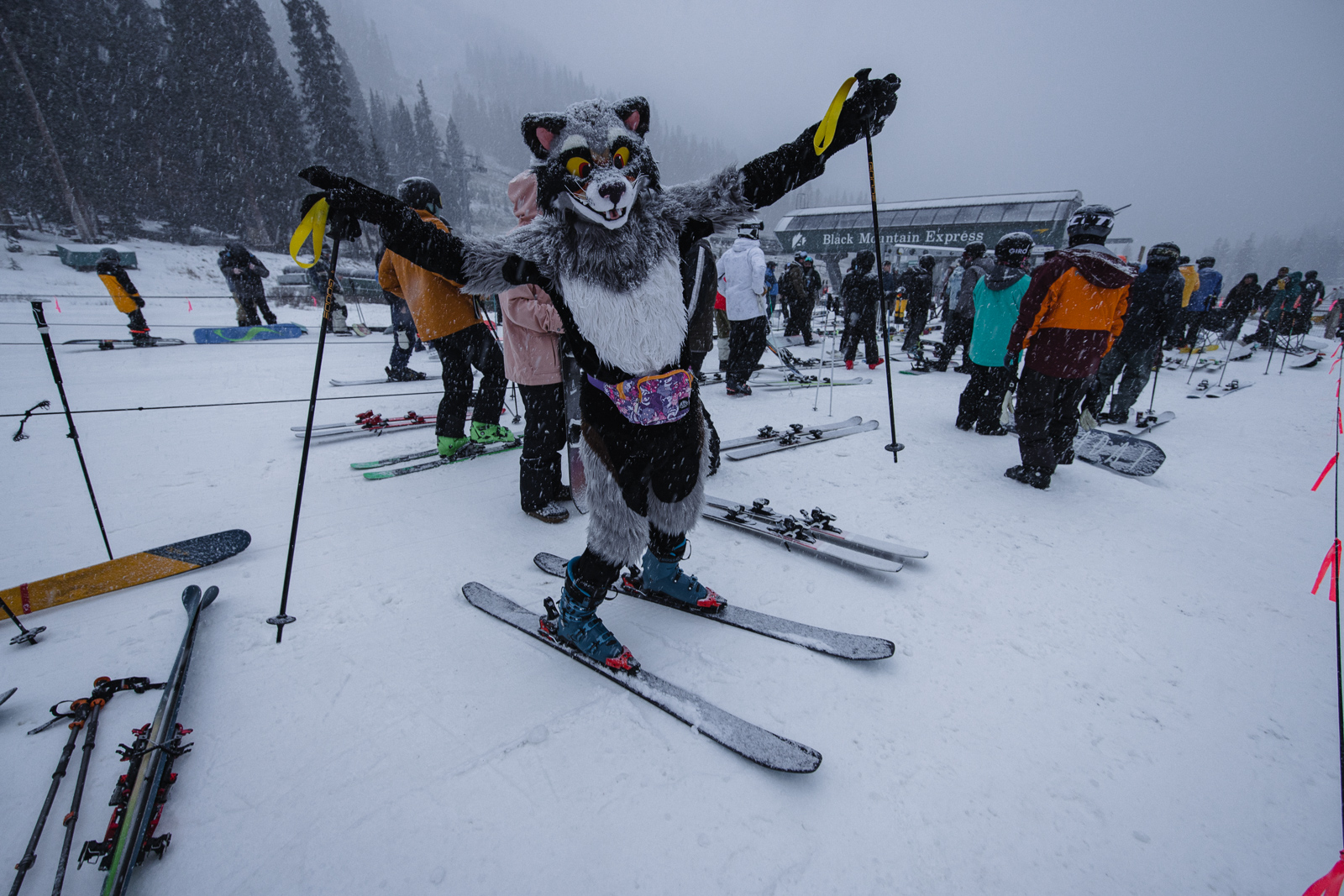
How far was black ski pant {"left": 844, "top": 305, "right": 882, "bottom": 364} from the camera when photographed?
872 centimetres

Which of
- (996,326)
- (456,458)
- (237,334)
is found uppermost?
(996,326)

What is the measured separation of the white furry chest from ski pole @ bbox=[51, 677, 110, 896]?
6.56 ft

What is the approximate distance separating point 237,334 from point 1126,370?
15312mm

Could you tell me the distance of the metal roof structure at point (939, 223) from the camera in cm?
2262

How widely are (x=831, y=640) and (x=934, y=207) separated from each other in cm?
3076

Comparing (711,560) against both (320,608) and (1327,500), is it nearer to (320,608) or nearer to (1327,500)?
(320,608)

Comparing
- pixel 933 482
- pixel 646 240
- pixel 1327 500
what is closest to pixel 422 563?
pixel 646 240

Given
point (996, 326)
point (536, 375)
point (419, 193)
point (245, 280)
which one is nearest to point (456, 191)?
point (245, 280)

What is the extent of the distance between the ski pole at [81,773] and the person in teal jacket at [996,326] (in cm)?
604

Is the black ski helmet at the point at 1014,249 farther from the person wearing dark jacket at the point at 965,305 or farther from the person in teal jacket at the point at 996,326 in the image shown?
the person wearing dark jacket at the point at 965,305

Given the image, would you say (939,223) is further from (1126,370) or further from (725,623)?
(725,623)

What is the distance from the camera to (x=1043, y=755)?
5.62 feet

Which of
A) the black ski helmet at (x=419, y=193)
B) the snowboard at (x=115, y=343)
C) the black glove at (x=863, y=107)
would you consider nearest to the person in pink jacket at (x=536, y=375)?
the black ski helmet at (x=419, y=193)

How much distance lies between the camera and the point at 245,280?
11031 millimetres
